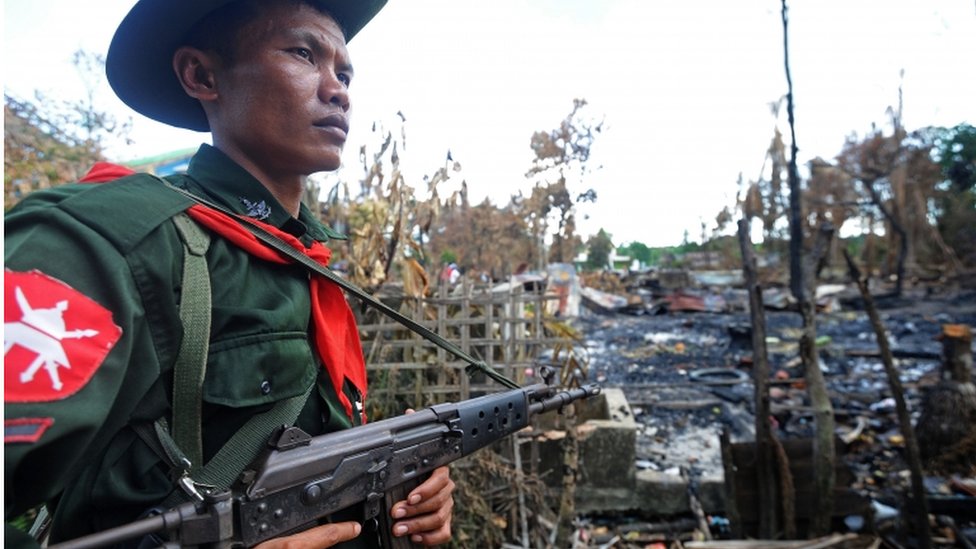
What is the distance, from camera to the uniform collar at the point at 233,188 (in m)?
1.26

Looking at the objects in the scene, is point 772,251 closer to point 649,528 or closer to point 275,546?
point 649,528

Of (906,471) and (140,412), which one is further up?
(140,412)

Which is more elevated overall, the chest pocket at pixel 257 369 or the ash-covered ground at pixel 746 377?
the chest pocket at pixel 257 369

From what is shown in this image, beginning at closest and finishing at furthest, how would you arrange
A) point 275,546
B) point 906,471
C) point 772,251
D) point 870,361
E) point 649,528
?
point 275,546
point 649,528
point 906,471
point 870,361
point 772,251

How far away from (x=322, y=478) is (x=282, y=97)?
89 centimetres

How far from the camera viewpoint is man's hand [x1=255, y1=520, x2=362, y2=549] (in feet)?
3.46

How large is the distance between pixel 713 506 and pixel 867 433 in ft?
8.82

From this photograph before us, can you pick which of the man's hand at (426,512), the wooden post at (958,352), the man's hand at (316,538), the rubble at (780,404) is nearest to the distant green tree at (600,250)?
the rubble at (780,404)

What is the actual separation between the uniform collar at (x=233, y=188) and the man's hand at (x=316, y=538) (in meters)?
0.72

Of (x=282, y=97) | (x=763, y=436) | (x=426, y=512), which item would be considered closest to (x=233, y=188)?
(x=282, y=97)

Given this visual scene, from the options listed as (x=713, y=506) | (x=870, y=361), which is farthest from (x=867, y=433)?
(x=870, y=361)

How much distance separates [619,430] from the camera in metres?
4.44

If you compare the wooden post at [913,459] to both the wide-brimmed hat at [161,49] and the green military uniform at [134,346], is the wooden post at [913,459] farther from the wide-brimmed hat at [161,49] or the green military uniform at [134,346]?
the green military uniform at [134,346]

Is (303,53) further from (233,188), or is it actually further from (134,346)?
(134,346)
